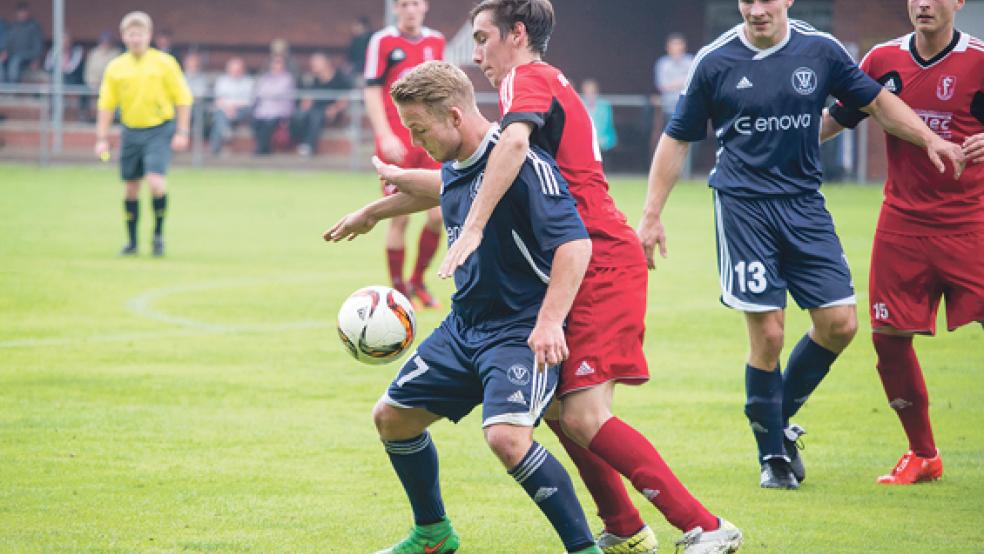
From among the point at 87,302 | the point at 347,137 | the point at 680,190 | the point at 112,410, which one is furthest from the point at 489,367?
the point at 347,137

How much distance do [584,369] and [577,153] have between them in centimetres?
80

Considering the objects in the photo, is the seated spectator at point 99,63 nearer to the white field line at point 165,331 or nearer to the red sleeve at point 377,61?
the white field line at point 165,331

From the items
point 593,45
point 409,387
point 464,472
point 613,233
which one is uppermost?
point 613,233

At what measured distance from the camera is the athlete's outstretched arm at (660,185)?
20.5ft

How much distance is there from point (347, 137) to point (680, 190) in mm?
8056

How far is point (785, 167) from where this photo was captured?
20.7 ft

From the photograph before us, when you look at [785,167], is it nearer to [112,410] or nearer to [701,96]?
[701,96]

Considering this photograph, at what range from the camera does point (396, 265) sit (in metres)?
11.6

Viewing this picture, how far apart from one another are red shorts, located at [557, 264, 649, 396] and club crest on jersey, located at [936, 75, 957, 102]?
7.23 ft

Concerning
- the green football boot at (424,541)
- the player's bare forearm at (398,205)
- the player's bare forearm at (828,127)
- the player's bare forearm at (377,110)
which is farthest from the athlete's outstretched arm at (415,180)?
the player's bare forearm at (377,110)

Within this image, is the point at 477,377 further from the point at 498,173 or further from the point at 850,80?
the point at 850,80

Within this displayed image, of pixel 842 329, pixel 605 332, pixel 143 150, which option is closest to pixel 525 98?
pixel 605 332

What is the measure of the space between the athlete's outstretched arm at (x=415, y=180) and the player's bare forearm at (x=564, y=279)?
29.5 inches

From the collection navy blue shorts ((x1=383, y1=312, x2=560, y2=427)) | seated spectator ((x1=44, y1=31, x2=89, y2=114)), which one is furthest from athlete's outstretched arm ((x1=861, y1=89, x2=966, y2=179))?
seated spectator ((x1=44, y1=31, x2=89, y2=114))
